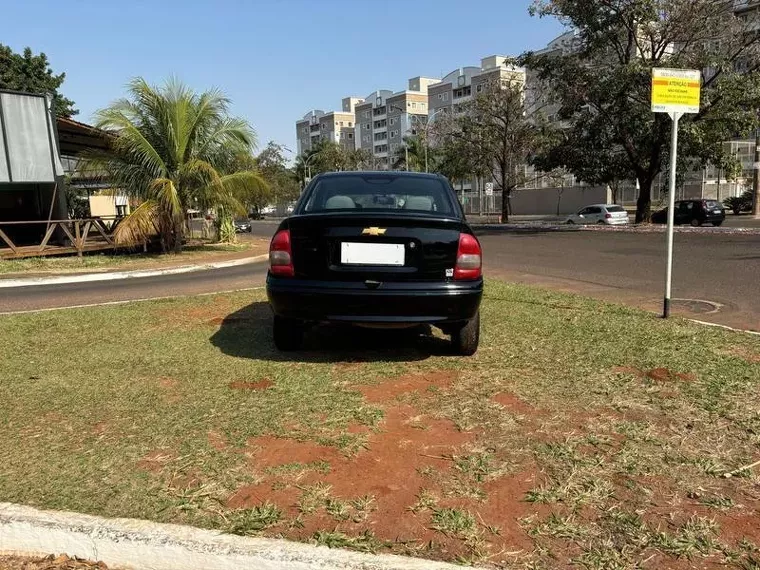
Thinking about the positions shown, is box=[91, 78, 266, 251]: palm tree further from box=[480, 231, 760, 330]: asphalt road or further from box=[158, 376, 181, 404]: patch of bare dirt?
box=[158, 376, 181, 404]: patch of bare dirt

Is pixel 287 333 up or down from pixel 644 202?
down

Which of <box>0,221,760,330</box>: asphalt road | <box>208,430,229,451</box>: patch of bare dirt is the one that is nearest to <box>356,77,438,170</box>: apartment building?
<box>0,221,760,330</box>: asphalt road

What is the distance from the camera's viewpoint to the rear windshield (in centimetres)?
471

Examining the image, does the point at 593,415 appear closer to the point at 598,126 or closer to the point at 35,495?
the point at 35,495

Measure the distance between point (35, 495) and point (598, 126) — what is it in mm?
25740

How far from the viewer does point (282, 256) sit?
4.29m

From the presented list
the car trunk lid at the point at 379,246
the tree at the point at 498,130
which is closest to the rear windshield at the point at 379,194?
the car trunk lid at the point at 379,246

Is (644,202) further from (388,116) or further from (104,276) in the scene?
(388,116)

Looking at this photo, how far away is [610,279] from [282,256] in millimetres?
7494

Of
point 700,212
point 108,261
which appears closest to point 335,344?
point 108,261

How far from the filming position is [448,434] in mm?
3248

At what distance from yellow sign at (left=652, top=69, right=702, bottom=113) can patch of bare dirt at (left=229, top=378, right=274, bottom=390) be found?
4.47 metres

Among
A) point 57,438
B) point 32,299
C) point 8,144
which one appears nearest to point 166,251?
point 8,144

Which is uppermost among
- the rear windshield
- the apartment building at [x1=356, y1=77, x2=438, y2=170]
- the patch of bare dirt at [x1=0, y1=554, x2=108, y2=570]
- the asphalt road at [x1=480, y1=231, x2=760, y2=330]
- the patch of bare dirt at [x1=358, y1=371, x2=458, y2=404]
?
the apartment building at [x1=356, y1=77, x2=438, y2=170]
